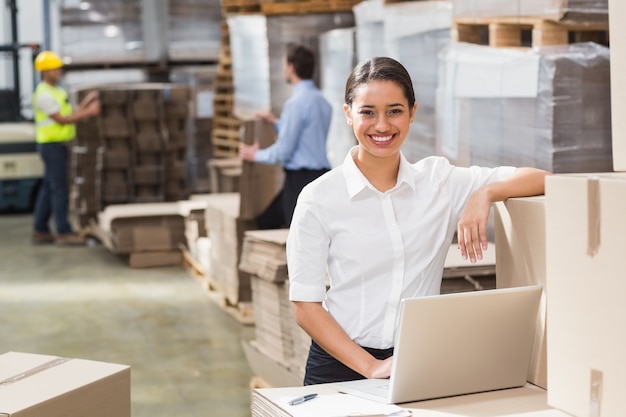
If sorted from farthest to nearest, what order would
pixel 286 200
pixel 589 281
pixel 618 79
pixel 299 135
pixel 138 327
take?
pixel 138 327
pixel 286 200
pixel 299 135
pixel 618 79
pixel 589 281

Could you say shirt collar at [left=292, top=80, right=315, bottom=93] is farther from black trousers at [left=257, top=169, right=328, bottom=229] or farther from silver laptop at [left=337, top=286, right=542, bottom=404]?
silver laptop at [left=337, top=286, right=542, bottom=404]

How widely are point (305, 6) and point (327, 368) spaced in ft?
17.9

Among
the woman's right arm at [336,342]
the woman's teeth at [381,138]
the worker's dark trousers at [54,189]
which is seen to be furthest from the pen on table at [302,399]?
the worker's dark trousers at [54,189]

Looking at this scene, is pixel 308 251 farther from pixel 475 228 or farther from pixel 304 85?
pixel 304 85

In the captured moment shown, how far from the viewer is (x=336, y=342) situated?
2564 millimetres

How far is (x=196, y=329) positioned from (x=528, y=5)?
354cm

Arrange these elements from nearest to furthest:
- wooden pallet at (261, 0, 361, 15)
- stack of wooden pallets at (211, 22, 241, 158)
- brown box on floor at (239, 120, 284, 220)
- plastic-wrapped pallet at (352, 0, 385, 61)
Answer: plastic-wrapped pallet at (352, 0, 385, 61) → brown box on floor at (239, 120, 284, 220) → wooden pallet at (261, 0, 361, 15) → stack of wooden pallets at (211, 22, 241, 158)

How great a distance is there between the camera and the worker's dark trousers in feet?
33.9

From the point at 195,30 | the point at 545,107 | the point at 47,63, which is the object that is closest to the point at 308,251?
the point at 545,107

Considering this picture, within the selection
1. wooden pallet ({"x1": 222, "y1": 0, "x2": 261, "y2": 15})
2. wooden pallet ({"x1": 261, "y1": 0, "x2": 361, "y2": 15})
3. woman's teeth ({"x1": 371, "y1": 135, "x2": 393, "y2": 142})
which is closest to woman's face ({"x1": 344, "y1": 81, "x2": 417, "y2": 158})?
woman's teeth ({"x1": 371, "y1": 135, "x2": 393, "y2": 142})

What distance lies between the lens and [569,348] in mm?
2082

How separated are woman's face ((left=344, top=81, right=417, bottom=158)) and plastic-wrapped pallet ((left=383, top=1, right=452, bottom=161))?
2.75 m

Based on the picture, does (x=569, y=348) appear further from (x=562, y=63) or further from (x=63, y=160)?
(x=63, y=160)

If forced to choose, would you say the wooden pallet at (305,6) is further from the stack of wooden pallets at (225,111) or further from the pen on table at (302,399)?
the pen on table at (302,399)
